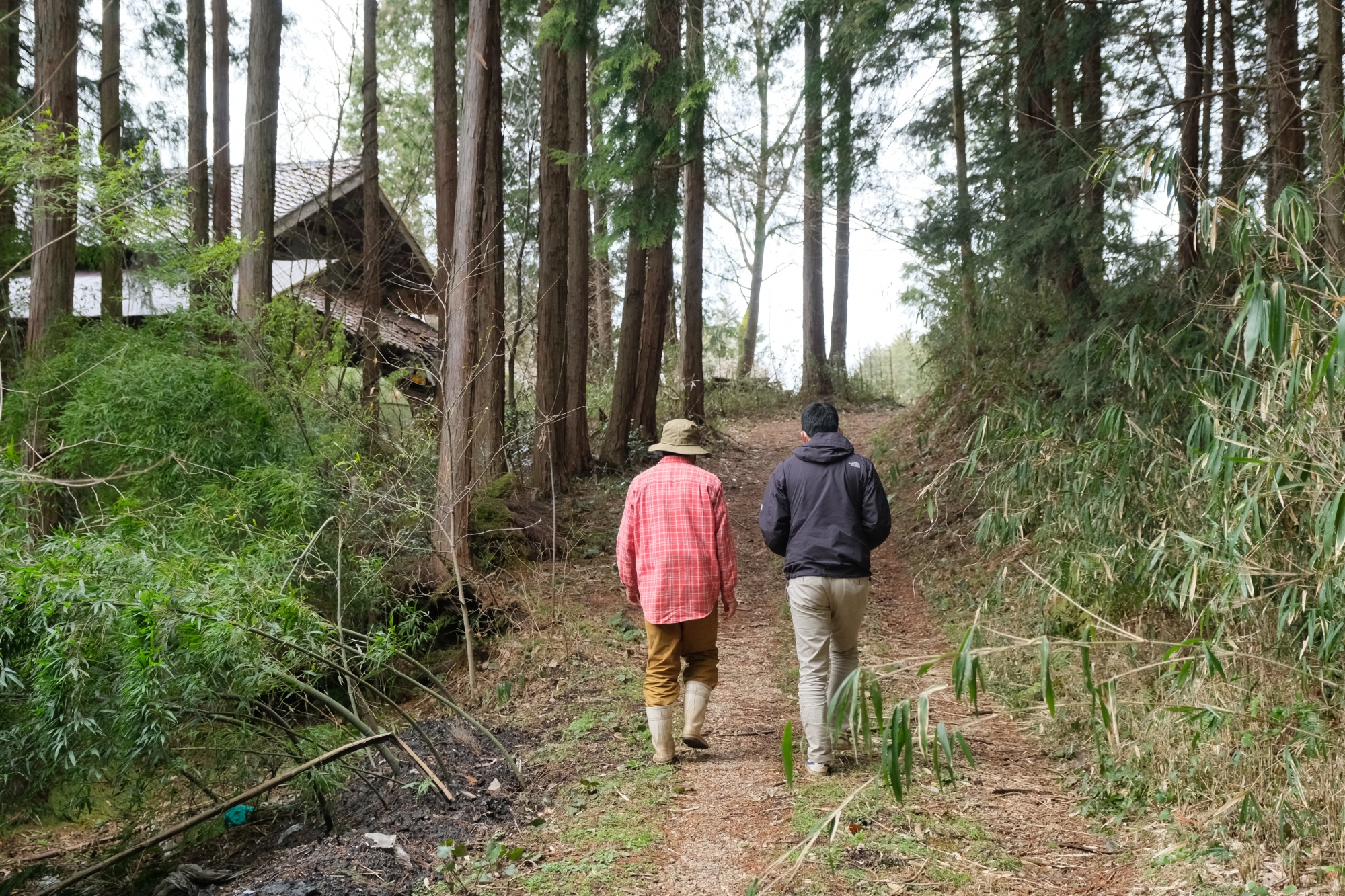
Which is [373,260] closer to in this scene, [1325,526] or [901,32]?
[901,32]

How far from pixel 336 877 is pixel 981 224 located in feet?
25.6

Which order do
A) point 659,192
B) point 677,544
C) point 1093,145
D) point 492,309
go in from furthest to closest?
point 659,192 → point 492,309 → point 1093,145 → point 677,544

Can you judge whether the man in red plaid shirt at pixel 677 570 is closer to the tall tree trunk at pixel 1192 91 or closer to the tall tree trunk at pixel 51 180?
the tall tree trunk at pixel 1192 91

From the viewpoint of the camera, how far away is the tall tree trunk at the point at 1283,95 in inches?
261

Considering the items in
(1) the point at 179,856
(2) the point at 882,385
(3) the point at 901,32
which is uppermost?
(3) the point at 901,32

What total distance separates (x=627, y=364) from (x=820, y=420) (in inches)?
352

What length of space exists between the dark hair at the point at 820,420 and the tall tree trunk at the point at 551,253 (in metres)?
7.24

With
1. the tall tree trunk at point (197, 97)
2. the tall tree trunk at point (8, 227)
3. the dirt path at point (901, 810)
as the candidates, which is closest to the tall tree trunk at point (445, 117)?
the tall tree trunk at point (197, 97)

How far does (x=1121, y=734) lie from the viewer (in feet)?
16.8

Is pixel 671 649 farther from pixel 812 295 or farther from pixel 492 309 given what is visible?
pixel 812 295

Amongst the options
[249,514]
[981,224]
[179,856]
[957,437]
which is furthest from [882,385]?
Result: [179,856]

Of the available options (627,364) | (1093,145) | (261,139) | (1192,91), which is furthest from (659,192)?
(1192,91)

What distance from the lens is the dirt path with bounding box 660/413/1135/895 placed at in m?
3.88

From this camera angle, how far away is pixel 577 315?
13.1 meters
